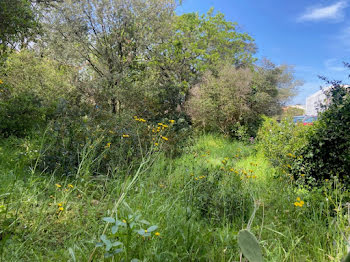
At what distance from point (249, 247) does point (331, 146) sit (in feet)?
12.2

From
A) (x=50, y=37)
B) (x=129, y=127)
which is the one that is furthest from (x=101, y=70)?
(x=129, y=127)

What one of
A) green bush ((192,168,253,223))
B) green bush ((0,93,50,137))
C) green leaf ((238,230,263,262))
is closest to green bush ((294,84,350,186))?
green bush ((192,168,253,223))

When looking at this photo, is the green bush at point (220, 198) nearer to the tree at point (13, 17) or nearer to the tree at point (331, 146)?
the tree at point (331, 146)

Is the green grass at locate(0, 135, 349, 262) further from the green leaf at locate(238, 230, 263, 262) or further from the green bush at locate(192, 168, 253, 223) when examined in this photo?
the green leaf at locate(238, 230, 263, 262)

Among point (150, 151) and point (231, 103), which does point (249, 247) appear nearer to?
point (150, 151)

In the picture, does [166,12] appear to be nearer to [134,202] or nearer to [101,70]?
[101,70]

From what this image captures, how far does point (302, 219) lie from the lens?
2.46 meters

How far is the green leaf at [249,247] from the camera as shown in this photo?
1.72ft

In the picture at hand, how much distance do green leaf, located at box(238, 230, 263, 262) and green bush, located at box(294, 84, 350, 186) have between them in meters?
3.45

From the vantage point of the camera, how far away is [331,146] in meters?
3.58

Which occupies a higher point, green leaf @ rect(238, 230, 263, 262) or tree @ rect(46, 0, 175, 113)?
tree @ rect(46, 0, 175, 113)

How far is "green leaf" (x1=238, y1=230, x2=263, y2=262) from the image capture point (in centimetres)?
52

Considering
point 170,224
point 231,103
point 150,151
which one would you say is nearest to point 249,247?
point 170,224

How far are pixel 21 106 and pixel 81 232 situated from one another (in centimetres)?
462
